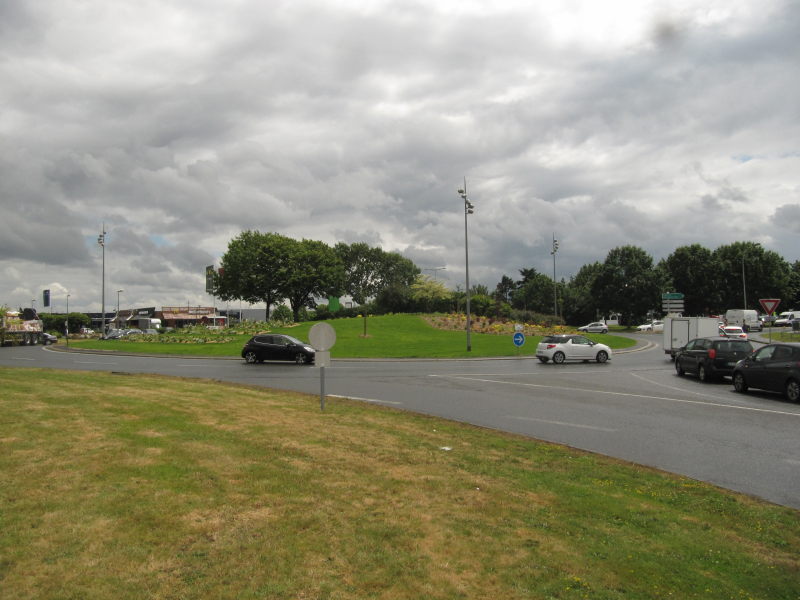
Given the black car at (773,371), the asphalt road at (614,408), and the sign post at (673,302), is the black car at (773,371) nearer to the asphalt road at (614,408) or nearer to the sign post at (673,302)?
the asphalt road at (614,408)

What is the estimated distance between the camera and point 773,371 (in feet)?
55.9

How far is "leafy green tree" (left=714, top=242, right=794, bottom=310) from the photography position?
276 ft

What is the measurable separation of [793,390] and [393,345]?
28.4 metres

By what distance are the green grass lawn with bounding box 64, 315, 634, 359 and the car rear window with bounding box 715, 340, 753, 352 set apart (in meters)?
14.2

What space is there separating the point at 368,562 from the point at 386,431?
217 inches

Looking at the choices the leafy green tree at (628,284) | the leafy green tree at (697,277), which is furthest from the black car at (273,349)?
the leafy green tree at (697,277)

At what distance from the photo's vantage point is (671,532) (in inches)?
223

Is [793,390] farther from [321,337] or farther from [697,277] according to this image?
[697,277]

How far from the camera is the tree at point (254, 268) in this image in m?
71.9

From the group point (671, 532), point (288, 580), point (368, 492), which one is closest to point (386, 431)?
point (368, 492)

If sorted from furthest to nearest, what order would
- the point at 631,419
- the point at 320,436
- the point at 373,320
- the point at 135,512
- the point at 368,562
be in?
the point at 373,320 → the point at 631,419 → the point at 320,436 → the point at 135,512 → the point at 368,562

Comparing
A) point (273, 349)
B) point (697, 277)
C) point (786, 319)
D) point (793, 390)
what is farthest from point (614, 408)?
point (697, 277)

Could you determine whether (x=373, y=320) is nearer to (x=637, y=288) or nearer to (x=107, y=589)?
(x=637, y=288)

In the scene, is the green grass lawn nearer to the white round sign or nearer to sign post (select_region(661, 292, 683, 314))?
sign post (select_region(661, 292, 683, 314))
